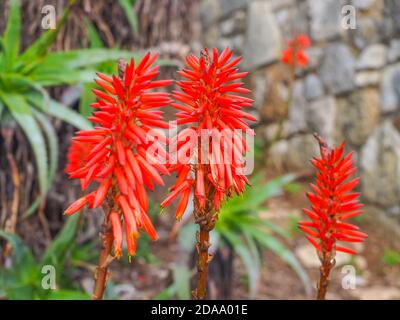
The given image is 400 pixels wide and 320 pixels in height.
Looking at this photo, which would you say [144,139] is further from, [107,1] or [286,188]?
[286,188]

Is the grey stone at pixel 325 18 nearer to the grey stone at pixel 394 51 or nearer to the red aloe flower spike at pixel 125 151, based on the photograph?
the grey stone at pixel 394 51

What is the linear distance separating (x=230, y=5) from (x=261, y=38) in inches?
24.7

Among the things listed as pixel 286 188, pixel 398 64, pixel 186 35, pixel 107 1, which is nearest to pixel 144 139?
pixel 107 1

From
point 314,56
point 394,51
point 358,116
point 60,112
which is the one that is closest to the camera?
point 60,112

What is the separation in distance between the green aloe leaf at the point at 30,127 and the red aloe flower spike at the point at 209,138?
128cm

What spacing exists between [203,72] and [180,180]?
0.60 ft

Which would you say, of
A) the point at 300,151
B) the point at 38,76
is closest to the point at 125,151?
the point at 38,76

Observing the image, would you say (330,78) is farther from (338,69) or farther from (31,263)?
(31,263)

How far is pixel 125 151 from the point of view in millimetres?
881

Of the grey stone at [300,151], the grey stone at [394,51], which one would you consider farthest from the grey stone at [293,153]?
the grey stone at [394,51]

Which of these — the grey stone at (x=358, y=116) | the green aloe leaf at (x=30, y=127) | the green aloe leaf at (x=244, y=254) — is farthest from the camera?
the grey stone at (x=358, y=116)

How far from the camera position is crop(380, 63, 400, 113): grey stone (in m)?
3.93

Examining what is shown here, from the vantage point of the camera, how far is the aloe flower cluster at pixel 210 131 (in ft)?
2.98

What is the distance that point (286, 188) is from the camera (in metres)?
4.94
